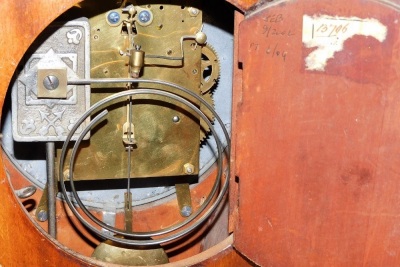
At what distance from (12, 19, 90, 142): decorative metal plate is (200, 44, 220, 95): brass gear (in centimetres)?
33

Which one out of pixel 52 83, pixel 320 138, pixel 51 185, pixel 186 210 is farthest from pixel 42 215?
pixel 320 138

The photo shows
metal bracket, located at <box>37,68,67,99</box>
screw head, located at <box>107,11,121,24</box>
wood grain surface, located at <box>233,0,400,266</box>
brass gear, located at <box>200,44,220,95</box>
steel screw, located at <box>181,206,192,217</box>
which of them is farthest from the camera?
steel screw, located at <box>181,206,192,217</box>

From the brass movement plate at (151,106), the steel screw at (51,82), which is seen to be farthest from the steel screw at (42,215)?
the steel screw at (51,82)

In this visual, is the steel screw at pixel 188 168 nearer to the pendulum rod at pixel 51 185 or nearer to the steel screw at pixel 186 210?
the steel screw at pixel 186 210

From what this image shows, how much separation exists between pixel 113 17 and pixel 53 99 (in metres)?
0.25

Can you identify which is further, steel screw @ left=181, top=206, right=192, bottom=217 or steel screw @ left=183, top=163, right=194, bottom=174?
steel screw @ left=181, top=206, right=192, bottom=217

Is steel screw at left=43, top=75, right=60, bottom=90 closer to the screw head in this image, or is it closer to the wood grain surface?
the screw head

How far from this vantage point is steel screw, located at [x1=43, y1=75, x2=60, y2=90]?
1.59m

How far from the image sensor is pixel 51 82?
5.21ft

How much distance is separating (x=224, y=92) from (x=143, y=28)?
0.38 metres

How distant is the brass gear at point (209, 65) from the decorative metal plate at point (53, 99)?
13.1 inches

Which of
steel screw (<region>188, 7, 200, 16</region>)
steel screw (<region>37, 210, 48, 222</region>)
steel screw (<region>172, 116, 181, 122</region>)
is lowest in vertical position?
steel screw (<region>37, 210, 48, 222</region>)

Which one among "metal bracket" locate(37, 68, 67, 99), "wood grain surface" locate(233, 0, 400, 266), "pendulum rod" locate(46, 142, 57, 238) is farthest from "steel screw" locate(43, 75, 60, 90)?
"wood grain surface" locate(233, 0, 400, 266)

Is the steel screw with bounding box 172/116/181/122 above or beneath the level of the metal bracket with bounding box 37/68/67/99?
beneath
